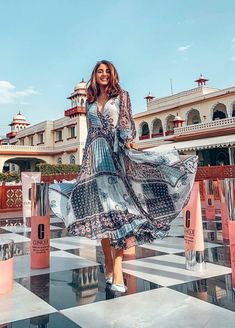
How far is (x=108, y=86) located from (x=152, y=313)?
4.07 feet

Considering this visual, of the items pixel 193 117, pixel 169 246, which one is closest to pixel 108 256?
pixel 169 246

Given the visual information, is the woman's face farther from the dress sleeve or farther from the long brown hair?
the dress sleeve

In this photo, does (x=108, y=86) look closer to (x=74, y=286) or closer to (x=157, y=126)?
(x=74, y=286)

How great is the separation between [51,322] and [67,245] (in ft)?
5.74

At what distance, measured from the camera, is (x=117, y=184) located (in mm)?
1779

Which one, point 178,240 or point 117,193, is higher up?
point 117,193

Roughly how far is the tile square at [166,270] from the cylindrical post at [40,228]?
0.58 meters

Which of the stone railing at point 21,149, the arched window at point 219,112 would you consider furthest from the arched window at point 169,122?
the stone railing at point 21,149

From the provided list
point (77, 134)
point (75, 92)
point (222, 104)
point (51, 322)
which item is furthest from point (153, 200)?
point (75, 92)

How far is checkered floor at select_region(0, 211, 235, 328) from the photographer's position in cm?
129

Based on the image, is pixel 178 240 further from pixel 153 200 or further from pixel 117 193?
pixel 117 193

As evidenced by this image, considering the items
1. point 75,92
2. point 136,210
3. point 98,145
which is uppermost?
point 75,92

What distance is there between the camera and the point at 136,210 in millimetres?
1788

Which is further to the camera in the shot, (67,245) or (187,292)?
(67,245)
